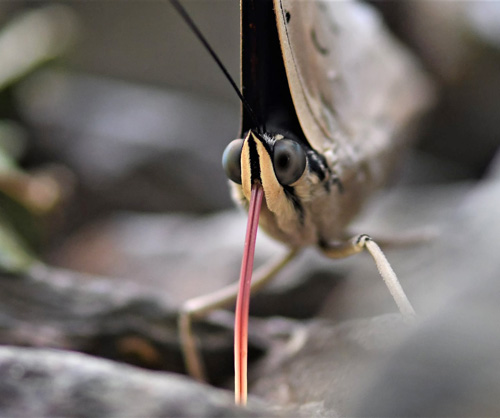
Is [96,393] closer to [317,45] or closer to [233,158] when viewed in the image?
[233,158]

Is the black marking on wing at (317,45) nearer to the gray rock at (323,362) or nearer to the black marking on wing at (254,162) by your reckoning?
the black marking on wing at (254,162)

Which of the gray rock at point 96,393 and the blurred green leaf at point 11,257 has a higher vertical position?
the gray rock at point 96,393

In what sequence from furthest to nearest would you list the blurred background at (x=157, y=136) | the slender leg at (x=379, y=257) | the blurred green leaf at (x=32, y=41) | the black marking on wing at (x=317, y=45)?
the blurred green leaf at (x=32, y=41)
the blurred background at (x=157, y=136)
the black marking on wing at (x=317, y=45)
the slender leg at (x=379, y=257)

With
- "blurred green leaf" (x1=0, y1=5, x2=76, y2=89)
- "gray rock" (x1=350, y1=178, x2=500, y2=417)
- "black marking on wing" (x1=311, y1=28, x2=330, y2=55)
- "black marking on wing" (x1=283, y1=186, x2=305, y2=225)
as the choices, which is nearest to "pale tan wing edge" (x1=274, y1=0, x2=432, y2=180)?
"black marking on wing" (x1=311, y1=28, x2=330, y2=55)

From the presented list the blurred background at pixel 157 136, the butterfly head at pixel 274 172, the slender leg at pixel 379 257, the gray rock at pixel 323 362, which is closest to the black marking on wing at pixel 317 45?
the butterfly head at pixel 274 172

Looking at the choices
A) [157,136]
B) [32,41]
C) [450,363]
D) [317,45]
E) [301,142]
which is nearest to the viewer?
[450,363]

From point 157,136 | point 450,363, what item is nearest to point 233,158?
point 450,363
